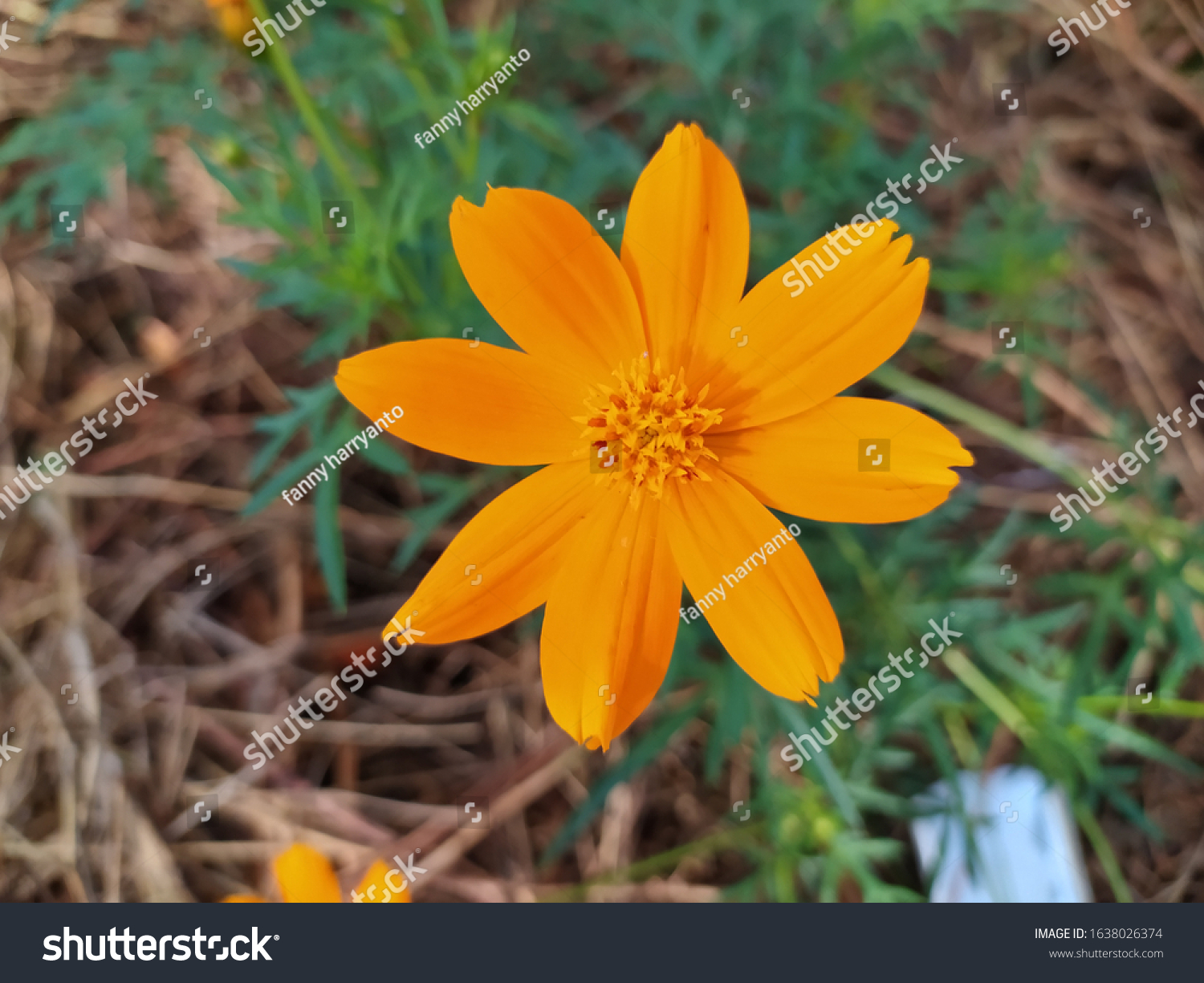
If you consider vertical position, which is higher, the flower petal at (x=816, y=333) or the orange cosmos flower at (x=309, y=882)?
the flower petal at (x=816, y=333)

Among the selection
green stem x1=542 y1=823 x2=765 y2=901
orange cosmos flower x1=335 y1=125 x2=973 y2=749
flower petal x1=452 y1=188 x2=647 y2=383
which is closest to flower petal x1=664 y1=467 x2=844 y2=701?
orange cosmos flower x1=335 y1=125 x2=973 y2=749

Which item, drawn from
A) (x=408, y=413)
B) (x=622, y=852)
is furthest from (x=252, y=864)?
(x=408, y=413)

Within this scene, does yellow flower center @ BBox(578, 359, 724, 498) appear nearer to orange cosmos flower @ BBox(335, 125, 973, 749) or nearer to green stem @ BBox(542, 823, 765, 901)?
orange cosmos flower @ BBox(335, 125, 973, 749)

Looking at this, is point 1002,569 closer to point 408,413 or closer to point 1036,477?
point 1036,477

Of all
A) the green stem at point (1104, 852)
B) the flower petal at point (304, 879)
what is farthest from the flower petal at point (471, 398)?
the green stem at point (1104, 852)

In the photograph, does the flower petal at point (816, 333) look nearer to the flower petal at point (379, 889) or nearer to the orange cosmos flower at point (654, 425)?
the orange cosmos flower at point (654, 425)

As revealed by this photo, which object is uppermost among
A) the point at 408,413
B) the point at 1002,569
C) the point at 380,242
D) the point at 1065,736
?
the point at 380,242

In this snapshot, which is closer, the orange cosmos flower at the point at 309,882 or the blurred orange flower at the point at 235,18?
the blurred orange flower at the point at 235,18
